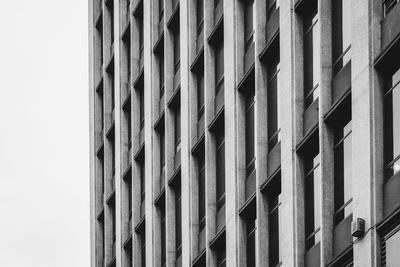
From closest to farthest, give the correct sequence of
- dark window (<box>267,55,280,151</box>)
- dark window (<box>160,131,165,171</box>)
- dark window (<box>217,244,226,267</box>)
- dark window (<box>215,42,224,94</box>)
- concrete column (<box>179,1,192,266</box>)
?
dark window (<box>267,55,280,151</box>) < dark window (<box>217,244,226,267</box>) < dark window (<box>215,42,224,94</box>) < concrete column (<box>179,1,192,266</box>) < dark window (<box>160,131,165,171</box>)

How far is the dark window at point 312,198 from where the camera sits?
3434 centimetres

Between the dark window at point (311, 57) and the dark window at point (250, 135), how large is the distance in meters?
4.44

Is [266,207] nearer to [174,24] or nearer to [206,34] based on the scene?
[206,34]

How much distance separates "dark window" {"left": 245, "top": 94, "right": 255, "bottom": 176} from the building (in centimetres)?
7

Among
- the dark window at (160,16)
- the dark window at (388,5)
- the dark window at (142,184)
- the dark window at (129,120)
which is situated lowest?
the dark window at (388,5)

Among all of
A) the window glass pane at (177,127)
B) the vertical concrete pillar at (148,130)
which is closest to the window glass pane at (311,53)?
the window glass pane at (177,127)

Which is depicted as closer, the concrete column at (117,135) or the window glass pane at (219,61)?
the window glass pane at (219,61)

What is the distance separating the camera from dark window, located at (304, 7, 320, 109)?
117 feet

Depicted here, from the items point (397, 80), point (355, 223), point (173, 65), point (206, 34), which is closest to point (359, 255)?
point (355, 223)

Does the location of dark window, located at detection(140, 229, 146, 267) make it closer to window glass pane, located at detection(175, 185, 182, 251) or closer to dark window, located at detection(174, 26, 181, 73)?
window glass pane, located at detection(175, 185, 182, 251)

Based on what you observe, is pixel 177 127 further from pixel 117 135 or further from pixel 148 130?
pixel 117 135

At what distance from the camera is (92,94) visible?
66.1 meters

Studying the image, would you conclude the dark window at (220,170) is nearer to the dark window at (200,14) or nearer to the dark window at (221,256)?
the dark window at (221,256)

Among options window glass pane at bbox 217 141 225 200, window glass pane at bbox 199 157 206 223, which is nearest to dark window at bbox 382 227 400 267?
window glass pane at bbox 217 141 225 200
